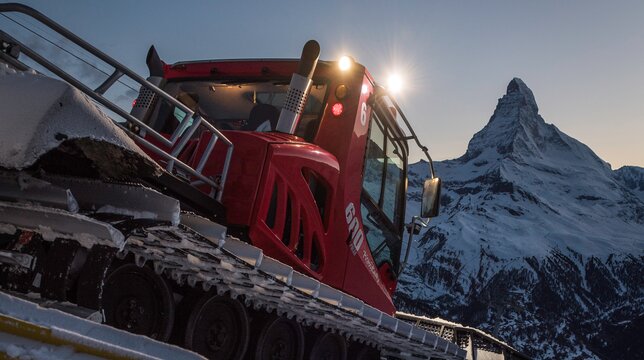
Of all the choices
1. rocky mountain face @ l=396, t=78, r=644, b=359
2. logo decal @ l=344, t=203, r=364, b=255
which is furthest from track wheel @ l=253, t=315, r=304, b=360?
rocky mountain face @ l=396, t=78, r=644, b=359

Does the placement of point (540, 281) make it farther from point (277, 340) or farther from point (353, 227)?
point (277, 340)

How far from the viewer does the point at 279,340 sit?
4.35 metres

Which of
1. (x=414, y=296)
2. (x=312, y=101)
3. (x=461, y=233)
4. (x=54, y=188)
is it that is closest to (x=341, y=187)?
(x=312, y=101)

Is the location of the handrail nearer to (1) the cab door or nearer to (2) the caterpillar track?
(1) the cab door

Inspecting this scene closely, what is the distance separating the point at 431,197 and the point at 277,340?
2.38 m

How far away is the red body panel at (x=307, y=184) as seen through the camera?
3494 mm

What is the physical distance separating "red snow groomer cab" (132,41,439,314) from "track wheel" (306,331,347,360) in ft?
1.62

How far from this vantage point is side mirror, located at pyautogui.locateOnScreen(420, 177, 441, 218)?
5656 millimetres

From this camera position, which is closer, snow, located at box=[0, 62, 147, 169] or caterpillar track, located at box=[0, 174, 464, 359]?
snow, located at box=[0, 62, 147, 169]

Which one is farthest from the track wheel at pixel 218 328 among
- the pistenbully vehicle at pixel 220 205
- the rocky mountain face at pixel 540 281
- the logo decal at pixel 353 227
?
the rocky mountain face at pixel 540 281

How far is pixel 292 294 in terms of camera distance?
11.4ft

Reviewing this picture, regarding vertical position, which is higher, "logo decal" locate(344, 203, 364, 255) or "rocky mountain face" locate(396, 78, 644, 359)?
"rocky mountain face" locate(396, 78, 644, 359)

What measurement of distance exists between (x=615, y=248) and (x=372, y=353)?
198 meters

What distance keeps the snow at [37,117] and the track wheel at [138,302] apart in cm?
141
